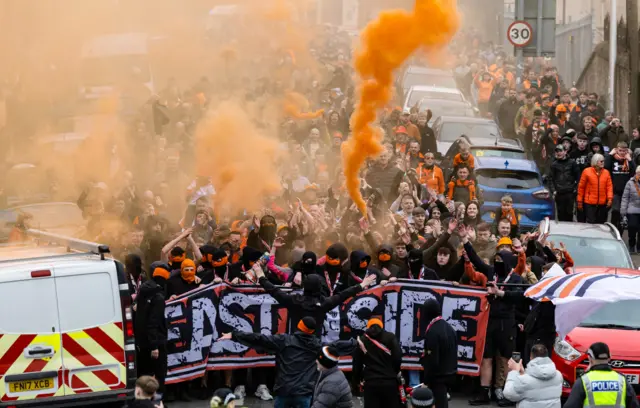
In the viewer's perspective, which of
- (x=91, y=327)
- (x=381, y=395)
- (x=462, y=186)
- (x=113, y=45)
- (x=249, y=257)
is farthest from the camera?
(x=113, y=45)

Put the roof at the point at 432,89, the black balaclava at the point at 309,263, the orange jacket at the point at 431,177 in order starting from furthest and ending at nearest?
1. the roof at the point at 432,89
2. the orange jacket at the point at 431,177
3. the black balaclava at the point at 309,263

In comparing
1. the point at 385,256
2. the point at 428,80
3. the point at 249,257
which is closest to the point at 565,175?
the point at 385,256

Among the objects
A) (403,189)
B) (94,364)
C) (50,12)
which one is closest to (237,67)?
(50,12)

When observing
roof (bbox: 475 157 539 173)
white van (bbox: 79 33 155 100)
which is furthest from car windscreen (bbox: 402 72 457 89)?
roof (bbox: 475 157 539 173)

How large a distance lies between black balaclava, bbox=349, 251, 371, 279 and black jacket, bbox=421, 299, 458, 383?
207cm

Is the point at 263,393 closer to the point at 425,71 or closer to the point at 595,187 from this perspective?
the point at 595,187

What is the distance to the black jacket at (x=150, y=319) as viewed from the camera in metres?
12.9

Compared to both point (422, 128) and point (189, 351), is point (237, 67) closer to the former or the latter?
point (422, 128)

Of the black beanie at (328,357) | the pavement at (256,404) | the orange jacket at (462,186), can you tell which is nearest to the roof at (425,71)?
the orange jacket at (462,186)

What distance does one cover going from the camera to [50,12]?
24.5 m

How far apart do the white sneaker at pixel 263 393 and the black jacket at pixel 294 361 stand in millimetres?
2430

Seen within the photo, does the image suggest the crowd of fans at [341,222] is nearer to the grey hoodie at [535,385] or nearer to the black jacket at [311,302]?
the black jacket at [311,302]

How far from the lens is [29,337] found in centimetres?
1156

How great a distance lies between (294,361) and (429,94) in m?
19.8
